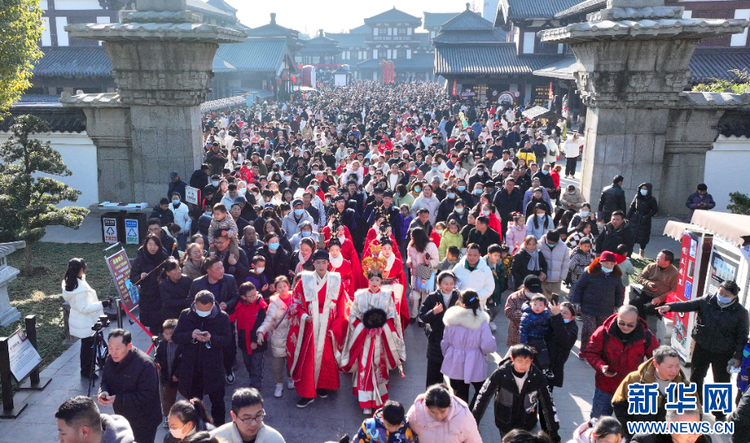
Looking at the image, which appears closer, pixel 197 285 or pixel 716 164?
pixel 197 285

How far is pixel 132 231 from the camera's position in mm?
12438

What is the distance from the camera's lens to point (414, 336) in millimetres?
8680

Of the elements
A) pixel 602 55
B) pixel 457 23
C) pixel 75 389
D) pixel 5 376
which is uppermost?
pixel 457 23

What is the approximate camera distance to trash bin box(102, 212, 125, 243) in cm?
1221

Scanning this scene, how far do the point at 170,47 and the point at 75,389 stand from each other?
866 cm

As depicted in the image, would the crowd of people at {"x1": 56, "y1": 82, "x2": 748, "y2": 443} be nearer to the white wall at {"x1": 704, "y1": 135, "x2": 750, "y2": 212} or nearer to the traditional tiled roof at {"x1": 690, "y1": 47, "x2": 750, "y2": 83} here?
the white wall at {"x1": 704, "y1": 135, "x2": 750, "y2": 212}

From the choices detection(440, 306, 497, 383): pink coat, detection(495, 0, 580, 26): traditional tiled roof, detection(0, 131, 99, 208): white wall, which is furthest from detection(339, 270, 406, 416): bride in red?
detection(495, 0, 580, 26): traditional tiled roof

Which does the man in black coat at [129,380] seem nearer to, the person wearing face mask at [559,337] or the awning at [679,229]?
the person wearing face mask at [559,337]

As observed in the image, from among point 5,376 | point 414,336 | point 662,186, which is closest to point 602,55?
point 662,186

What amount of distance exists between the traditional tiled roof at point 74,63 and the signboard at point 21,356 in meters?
22.2

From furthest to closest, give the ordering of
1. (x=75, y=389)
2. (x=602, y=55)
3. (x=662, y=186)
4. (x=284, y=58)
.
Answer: (x=284, y=58) < (x=662, y=186) < (x=602, y=55) < (x=75, y=389)

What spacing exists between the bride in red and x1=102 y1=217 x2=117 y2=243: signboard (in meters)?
7.52

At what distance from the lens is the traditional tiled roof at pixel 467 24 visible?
51.6m

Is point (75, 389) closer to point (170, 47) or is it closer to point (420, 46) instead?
Answer: point (170, 47)
